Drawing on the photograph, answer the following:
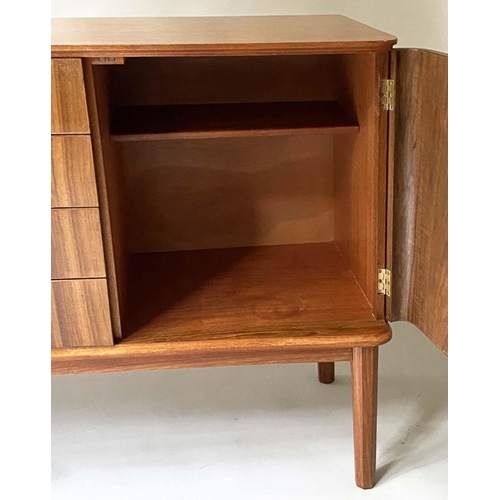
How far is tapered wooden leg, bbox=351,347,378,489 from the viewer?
1.57 meters

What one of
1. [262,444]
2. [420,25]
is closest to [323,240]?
[262,444]

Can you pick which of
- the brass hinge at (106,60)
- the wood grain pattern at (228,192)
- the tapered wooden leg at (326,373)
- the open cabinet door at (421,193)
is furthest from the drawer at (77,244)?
the tapered wooden leg at (326,373)

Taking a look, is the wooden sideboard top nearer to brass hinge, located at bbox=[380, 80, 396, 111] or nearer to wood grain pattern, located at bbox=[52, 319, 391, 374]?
Answer: brass hinge, located at bbox=[380, 80, 396, 111]

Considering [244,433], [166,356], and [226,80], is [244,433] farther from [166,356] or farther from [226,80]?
[226,80]

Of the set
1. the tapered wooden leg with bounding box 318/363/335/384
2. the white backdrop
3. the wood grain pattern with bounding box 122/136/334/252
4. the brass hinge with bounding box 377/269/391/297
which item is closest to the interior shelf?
the wood grain pattern with bounding box 122/136/334/252

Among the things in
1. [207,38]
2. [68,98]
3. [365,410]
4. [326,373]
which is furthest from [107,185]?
[326,373]

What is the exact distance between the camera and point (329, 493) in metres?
1.63

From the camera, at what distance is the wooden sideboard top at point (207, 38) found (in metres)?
1.33

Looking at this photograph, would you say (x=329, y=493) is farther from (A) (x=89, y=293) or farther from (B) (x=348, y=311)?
(A) (x=89, y=293)

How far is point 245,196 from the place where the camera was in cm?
201

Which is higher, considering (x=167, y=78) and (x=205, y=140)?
(x=167, y=78)

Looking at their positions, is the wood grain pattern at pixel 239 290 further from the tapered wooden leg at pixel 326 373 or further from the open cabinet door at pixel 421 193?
the tapered wooden leg at pixel 326 373

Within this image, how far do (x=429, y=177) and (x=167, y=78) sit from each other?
77 centimetres
